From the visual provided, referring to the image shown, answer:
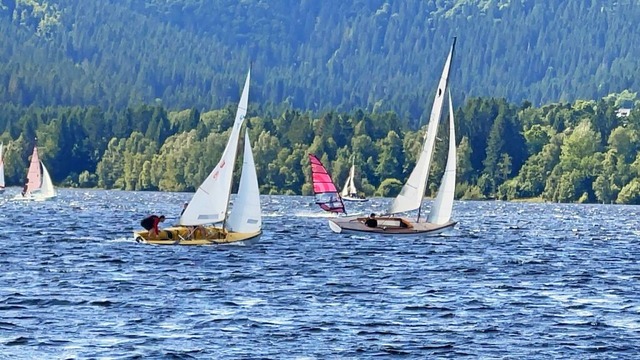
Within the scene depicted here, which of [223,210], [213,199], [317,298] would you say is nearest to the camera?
[317,298]

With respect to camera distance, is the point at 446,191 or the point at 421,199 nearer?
the point at 446,191

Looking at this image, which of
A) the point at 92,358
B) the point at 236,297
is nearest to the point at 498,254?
the point at 236,297

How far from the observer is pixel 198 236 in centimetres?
9462

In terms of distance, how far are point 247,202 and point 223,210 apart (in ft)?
8.33

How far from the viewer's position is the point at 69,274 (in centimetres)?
7706

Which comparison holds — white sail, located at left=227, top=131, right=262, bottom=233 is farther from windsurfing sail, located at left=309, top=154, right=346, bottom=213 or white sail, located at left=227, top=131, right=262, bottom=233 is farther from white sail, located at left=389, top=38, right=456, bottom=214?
windsurfing sail, located at left=309, top=154, right=346, bottom=213

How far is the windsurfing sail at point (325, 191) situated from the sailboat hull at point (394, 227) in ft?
135

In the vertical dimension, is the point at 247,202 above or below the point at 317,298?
above

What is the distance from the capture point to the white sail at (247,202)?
93.3 meters

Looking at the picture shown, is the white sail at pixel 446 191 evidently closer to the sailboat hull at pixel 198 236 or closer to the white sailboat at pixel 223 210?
the sailboat hull at pixel 198 236

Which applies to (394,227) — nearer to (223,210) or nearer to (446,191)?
(446,191)

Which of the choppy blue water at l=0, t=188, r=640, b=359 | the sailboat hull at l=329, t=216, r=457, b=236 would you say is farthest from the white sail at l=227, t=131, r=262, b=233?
the sailboat hull at l=329, t=216, r=457, b=236

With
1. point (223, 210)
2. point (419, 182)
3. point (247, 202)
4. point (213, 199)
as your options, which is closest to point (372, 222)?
point (419, 182)

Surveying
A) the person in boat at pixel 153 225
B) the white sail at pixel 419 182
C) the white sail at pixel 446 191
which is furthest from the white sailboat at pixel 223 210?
the white sail at pixel 446 191
